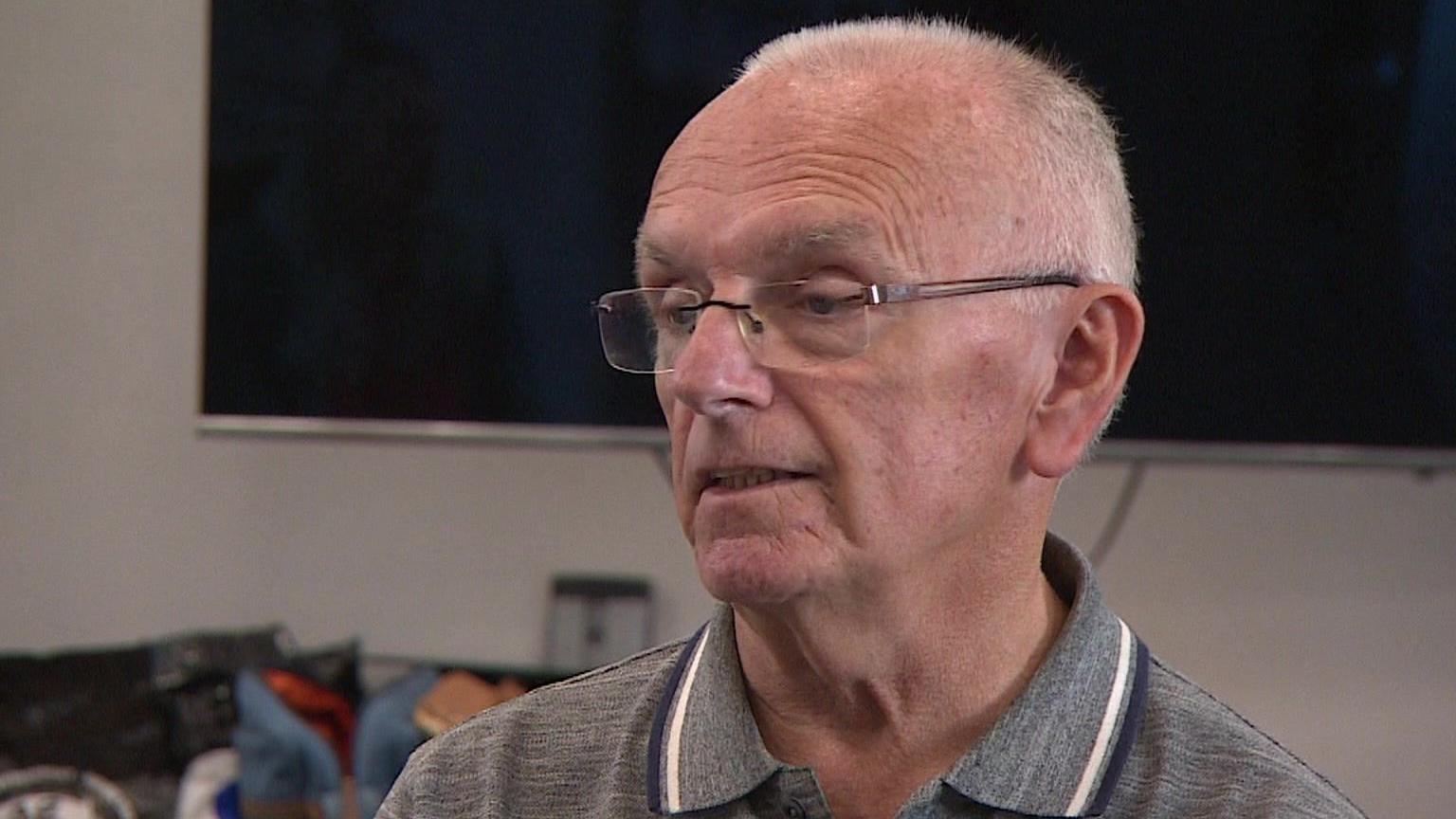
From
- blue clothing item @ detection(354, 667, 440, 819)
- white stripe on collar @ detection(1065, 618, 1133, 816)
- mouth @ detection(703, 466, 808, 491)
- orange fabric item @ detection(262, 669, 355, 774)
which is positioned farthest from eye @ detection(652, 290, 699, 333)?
orange fabric item @ detection(262, 669, 355, 774)

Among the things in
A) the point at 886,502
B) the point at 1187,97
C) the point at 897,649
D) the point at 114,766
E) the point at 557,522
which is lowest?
the point at 114,766

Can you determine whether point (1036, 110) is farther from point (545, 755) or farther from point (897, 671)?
point (545, 755)

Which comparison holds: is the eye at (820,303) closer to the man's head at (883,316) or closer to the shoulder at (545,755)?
the man's head at (883,316)

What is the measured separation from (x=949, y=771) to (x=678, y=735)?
0.63 ft

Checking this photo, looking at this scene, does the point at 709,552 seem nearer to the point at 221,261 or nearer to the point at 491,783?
the point at 491,783

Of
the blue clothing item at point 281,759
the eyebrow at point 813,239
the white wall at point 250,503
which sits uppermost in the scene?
the eyebrow at point 813,239

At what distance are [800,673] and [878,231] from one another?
31 cm

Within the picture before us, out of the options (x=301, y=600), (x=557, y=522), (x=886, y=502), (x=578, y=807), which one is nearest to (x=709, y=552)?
(x=886, y=502)

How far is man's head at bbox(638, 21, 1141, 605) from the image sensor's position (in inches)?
47.0

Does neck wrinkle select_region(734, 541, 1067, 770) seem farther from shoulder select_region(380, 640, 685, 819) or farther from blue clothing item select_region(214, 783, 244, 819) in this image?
blue clothing item select_region(214, 783, 244, 819)

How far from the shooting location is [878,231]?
1.21 m

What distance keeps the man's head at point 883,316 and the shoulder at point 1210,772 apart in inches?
6.1

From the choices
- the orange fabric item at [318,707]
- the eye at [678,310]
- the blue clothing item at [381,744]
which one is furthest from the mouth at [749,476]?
the orange fabric item at [318,707]

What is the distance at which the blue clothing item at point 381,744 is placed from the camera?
2254 mm
